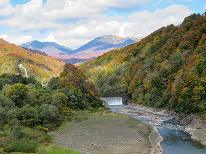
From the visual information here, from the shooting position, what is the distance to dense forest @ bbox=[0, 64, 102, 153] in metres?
64.1

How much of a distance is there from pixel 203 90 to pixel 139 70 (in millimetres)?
58598

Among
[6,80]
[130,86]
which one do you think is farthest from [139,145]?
[130,86]

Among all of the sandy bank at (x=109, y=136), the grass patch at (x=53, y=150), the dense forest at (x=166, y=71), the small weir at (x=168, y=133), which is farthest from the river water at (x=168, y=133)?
the grass patch at (x=53, y=150)

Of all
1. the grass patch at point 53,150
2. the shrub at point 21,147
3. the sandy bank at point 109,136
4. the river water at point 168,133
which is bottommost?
the river water at point 168,133

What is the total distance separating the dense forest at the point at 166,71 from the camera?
331 feet

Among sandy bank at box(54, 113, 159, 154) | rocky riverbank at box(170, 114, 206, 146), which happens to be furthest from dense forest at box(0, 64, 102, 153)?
rocky riverbank at box(170, 114, 206, 146)

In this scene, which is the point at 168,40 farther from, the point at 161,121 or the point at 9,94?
the point at 9,94

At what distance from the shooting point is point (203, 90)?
9600cm

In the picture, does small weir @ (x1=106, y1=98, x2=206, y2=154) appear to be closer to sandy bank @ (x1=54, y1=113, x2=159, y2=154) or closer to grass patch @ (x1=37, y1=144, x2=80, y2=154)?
sandy bank @ (x1=54, y1=113, x2=159, y2=154)

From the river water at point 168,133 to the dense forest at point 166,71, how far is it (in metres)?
4.10

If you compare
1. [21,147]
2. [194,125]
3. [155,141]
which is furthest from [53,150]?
[194,125]

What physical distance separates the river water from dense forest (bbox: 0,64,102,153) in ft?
48.6

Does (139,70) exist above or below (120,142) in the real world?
above

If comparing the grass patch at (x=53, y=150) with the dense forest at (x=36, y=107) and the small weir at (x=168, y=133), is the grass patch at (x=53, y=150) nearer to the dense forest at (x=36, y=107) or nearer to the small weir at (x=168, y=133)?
the dense forest at (x=36, y=107)
